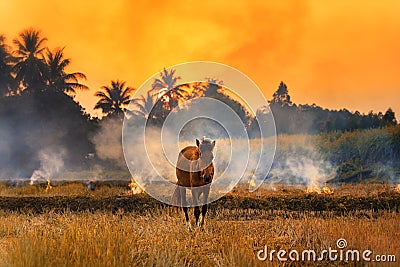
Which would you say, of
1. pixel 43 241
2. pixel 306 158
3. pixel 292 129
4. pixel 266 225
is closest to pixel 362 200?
pixel 266 225

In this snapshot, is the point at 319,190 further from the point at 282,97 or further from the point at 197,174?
the point at 282,97

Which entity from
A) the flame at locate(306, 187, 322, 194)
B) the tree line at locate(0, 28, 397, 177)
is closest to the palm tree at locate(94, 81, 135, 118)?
the tree line at locate(0, 28, 397, 177)

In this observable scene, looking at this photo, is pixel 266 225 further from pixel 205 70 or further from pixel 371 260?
pixel 205 70

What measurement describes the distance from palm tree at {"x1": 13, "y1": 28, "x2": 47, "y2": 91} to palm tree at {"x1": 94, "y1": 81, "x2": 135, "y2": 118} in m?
5.57

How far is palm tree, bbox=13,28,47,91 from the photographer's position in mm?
45031

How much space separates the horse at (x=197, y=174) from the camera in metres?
10.6

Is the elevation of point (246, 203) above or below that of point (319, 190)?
below

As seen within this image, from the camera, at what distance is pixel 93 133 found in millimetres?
43656

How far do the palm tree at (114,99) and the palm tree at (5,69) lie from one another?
25.0 ft

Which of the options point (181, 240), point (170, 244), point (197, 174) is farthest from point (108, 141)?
point (170, 244)

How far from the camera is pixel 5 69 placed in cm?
4475

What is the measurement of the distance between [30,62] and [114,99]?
8296mm

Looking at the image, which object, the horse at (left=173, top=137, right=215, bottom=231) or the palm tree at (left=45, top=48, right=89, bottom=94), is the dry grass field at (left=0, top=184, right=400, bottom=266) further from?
the palm tree at (left=45, top=48, right=89, bottom=94)

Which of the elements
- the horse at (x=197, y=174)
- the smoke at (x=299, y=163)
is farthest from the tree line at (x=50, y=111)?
the horse at (x=197, y=174)
